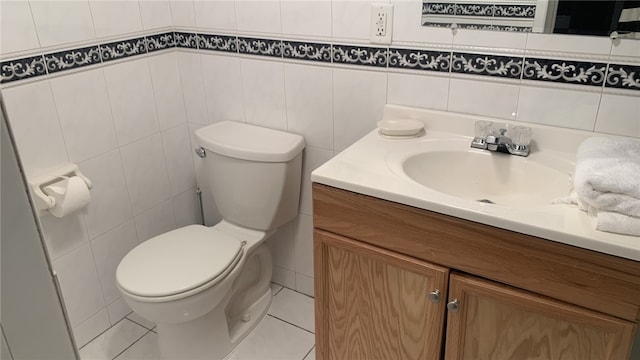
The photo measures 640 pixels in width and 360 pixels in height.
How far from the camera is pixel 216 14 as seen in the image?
1.82 meters

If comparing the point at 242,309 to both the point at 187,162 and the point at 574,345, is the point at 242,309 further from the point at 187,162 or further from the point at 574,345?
the point at 574,345

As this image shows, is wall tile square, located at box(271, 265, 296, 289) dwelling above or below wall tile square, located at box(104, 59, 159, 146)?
below

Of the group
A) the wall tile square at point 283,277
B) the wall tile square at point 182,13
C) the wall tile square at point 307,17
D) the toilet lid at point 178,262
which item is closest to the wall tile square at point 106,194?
the toilet lid at point 178,262

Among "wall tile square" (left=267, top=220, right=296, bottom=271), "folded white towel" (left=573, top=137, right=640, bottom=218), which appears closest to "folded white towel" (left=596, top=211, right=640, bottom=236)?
"folded white towel" (left=573, top=137, right=640, bottom=218)

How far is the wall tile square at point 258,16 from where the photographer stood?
1691mm

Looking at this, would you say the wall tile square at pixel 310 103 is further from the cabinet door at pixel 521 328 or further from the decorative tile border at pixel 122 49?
the cabinet door at pixel 521 328

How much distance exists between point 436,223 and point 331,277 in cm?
38

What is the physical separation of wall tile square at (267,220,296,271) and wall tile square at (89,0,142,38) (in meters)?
0.96

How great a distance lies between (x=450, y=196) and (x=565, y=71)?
Result: 512mm

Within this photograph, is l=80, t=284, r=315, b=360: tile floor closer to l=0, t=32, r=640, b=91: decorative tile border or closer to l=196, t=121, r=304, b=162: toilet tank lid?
l=196, t=121, r=304, b=162: toilet tank lid

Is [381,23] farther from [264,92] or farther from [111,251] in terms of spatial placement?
[111,251]

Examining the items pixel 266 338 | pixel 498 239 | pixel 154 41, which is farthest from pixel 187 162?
pixel 498 239

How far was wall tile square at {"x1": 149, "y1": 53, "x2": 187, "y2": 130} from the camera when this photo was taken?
1.93 m

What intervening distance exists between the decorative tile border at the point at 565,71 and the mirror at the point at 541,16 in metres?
0.08
